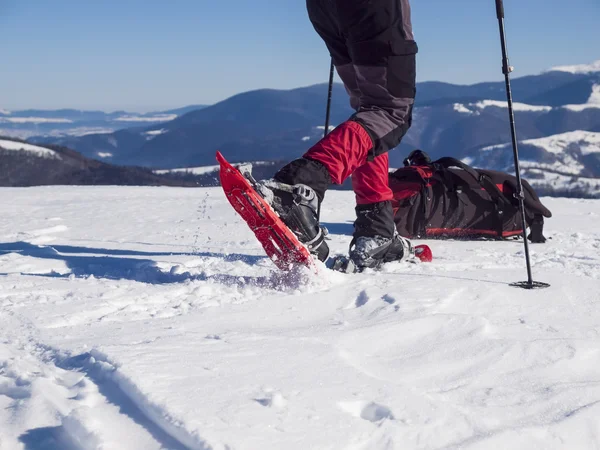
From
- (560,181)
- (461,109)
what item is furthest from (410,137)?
(560,181)

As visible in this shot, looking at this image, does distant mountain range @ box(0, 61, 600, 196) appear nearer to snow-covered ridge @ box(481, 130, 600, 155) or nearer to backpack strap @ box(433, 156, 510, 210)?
snow-covered ridge @ box(481, 130, 600, 155)

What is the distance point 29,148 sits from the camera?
62750mm

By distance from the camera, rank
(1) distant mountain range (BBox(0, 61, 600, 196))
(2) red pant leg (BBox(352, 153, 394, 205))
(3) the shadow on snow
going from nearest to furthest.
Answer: (3) the shadow on snow
(2) red pant leg (BBox(352, 153, 394, 205))
(1) distant mountain range (BBox(0, 61, 600, 196))

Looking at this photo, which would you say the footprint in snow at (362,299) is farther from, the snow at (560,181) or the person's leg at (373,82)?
the snow at (560,181)

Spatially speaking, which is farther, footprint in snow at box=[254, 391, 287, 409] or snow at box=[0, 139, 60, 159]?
snow at box=[0, 139, 60, 159]

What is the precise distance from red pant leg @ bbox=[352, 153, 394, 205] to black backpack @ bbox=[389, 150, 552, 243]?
61.9 inches

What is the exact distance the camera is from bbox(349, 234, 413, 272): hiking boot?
284cm

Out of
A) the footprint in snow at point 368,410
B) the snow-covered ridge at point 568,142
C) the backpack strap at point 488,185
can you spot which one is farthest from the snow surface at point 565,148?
the footprint in snow at point 368,410

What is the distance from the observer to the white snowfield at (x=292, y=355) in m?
1.14

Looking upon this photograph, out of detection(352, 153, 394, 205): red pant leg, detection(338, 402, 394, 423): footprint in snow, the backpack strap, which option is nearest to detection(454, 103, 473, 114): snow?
the backpack strap

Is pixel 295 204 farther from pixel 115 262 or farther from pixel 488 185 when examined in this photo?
pixel 488 185

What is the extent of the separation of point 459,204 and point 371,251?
6.61 feet

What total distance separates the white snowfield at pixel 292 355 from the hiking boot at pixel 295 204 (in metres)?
0.20

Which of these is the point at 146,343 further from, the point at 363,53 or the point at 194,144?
the point at 194,144
